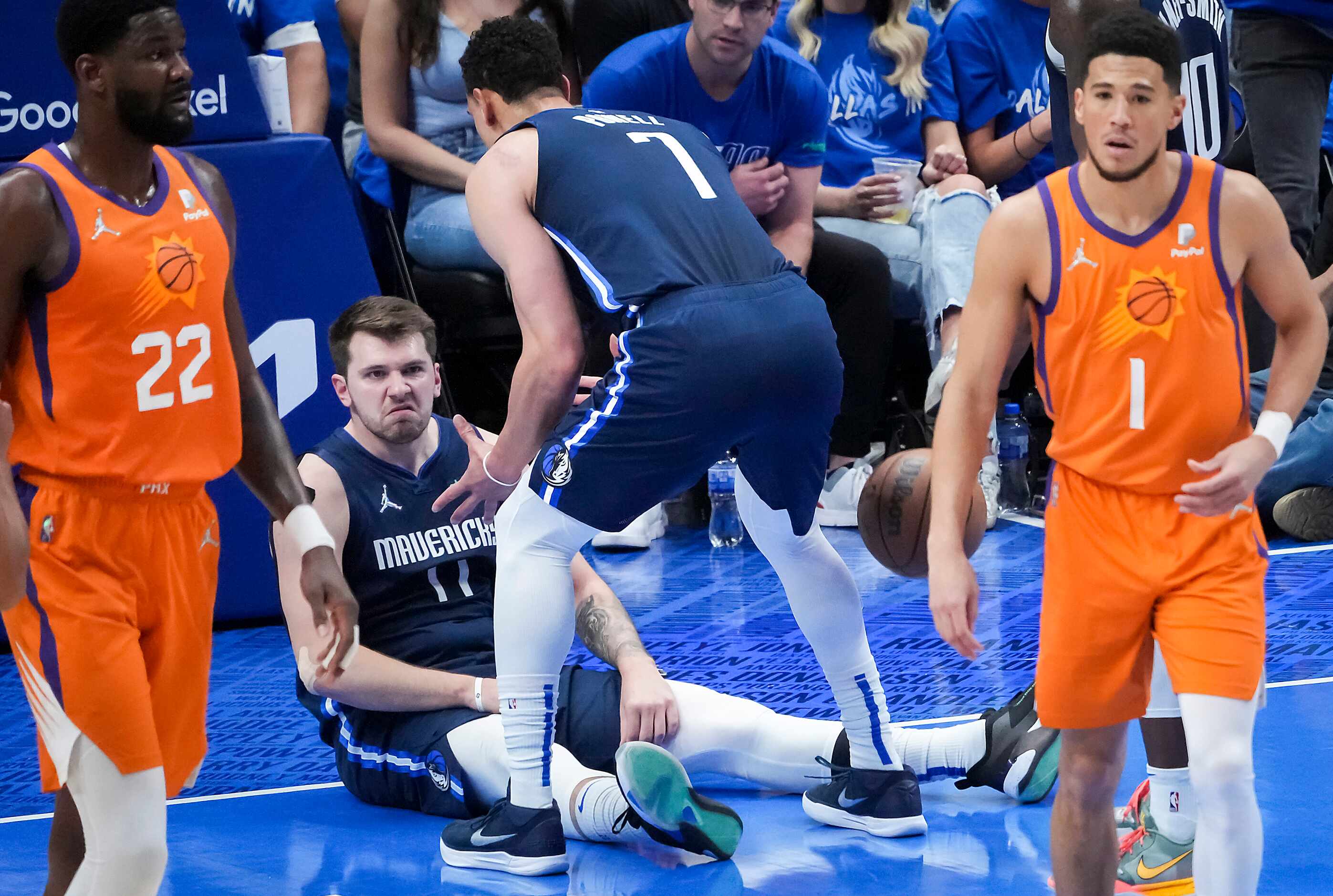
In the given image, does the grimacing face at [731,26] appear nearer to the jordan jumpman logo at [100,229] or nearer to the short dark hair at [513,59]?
the short dark hair at [513,59]

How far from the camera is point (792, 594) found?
359 centimetres

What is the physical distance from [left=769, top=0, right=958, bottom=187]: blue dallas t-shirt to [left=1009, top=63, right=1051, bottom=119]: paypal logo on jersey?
0.25 m

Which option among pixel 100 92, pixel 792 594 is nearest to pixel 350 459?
pixel 792 594

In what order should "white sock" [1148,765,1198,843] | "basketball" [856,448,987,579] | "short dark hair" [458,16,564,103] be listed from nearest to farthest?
1. "white sock" [1148,765,1198,843]
2. "short dark hair" [458,16,564,103]
3. "basketball" [856,448,987,579]

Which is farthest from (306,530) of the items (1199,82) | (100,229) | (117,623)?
(1199,82)

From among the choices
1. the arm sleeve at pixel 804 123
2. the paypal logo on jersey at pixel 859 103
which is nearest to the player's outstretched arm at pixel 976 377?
the arm sleeve at pixel 804 123

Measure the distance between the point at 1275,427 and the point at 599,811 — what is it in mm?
1667

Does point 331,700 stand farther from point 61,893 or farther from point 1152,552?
point 1152,552

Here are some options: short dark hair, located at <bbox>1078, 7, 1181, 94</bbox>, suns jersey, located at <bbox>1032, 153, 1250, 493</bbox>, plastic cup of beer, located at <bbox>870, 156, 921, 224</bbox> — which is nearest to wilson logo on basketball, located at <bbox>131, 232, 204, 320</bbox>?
suns jersey, located at <bbox>1032, 153, 1250, 493</bbox>

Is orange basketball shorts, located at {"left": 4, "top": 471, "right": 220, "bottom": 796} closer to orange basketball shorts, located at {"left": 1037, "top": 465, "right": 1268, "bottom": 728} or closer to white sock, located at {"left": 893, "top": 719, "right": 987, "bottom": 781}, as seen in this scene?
orange basketball shorts, located at {"left": 1037, "top": 465, "right": 1268, "bottom": 728}

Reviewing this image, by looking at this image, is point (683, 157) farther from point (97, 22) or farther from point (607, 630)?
point (97, 22)

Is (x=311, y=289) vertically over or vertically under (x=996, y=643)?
over

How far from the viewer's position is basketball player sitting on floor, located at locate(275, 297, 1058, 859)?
3729 millimetres

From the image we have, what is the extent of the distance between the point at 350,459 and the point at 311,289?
1419mm
